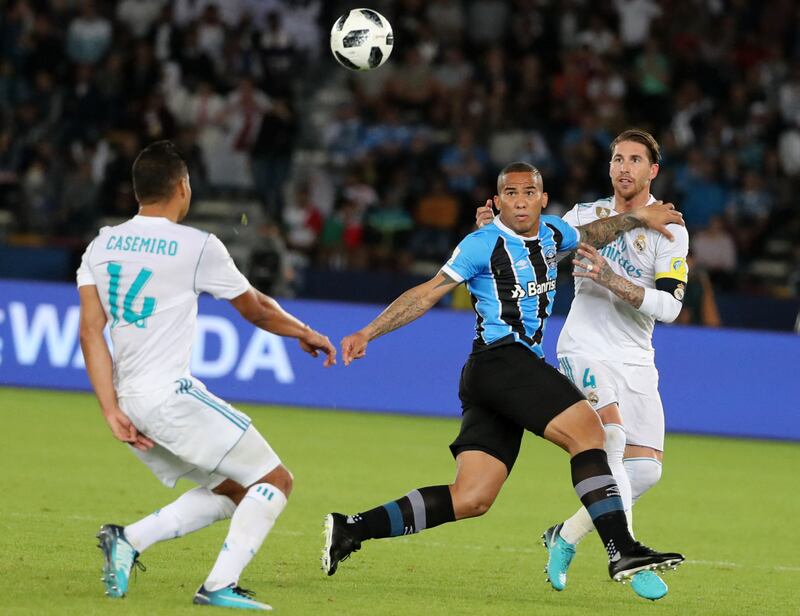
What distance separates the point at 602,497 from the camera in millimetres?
6484

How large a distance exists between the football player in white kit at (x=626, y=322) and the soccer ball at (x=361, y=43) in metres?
3.19

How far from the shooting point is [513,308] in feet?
22.4

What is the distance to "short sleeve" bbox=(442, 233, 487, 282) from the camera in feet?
22.3

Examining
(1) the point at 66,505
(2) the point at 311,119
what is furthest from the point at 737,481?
(2) the point at 311,119

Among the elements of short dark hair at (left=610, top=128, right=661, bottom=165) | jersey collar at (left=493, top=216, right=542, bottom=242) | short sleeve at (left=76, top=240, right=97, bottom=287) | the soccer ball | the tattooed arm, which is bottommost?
short sleeve at (left=76, top=240, right=97, bottom=287)

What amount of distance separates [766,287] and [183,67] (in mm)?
8424

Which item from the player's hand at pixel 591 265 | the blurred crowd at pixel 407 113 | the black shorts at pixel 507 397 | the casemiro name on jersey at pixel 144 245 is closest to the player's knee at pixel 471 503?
the black shorts at pixel 507 397

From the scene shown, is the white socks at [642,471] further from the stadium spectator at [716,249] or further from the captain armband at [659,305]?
the stadium spectator at [716,249]

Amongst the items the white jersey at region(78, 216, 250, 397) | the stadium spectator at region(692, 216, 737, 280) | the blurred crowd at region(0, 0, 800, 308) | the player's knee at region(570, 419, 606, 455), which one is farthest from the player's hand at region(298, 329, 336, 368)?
the stadium spectator at region(692, 216, 737, 280)

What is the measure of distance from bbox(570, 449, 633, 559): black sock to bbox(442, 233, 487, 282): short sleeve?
3.21ft

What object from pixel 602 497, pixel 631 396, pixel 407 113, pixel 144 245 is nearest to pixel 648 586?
pixel 602 497

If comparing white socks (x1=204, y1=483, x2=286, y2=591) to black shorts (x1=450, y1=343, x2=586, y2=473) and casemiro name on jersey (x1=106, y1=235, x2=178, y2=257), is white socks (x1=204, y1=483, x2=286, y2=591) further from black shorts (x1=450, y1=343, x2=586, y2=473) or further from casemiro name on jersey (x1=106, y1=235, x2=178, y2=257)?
black shorts (x1=450, y1=343, x2=586, y2=473)

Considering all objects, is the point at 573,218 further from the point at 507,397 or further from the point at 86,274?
the point at 86,274

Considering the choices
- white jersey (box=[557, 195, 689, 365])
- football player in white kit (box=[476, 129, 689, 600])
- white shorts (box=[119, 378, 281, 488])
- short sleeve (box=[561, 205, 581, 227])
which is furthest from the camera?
short sleeve (box=[561, 205, 581, 227])
